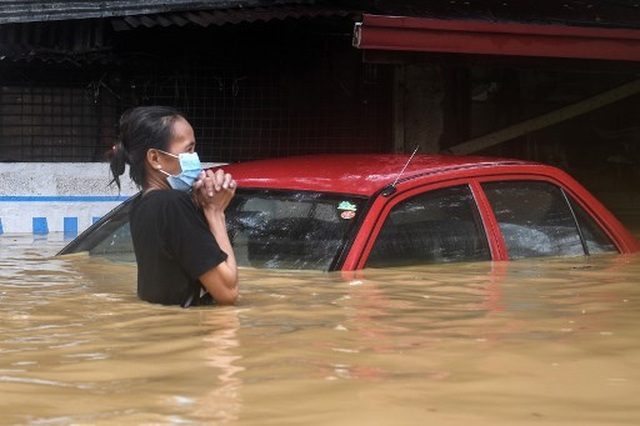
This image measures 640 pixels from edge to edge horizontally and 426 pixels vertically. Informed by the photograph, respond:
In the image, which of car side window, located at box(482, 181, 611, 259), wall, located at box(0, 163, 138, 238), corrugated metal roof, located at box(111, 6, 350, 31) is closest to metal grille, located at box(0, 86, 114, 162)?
wall, located at box(0, 163, 138, 238)

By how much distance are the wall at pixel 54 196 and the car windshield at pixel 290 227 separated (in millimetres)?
5774

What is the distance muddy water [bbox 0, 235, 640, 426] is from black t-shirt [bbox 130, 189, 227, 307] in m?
0.11

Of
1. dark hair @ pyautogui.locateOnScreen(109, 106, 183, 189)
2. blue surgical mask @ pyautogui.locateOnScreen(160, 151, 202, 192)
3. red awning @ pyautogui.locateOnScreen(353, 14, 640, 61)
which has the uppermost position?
red awning @ pyautogui.locateOnScreen(353, 14, 640, 61)

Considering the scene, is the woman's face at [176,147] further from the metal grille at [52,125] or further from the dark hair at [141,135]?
the metal grille at [52,125]

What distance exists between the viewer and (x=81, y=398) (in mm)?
3438

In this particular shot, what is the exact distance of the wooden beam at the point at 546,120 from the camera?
1296cm

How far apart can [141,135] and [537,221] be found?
2.74 metres

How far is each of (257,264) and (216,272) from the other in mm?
1444

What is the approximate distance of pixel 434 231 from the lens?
6266mm

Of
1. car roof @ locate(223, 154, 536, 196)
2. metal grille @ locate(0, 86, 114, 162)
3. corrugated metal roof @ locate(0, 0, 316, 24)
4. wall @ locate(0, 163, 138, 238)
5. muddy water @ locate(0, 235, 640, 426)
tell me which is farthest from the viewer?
metal grille @ locate(0, 86, 114, 162)

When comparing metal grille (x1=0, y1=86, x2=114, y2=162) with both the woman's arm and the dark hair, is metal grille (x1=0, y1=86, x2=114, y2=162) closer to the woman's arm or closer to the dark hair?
the dark hair

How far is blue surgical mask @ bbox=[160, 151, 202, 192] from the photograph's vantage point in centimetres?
478

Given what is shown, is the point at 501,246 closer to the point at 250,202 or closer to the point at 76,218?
the point at 250,202

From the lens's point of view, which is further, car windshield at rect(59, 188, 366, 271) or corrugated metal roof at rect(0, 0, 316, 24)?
corrugated metal roof at rect(0, 0, 316, 24)
